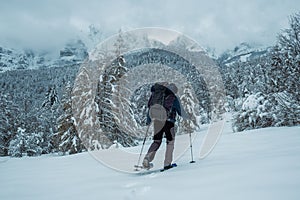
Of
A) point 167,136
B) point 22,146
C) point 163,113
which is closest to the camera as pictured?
point 163,113

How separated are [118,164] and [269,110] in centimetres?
1090

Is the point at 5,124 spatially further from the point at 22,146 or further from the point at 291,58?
the point at 291,58

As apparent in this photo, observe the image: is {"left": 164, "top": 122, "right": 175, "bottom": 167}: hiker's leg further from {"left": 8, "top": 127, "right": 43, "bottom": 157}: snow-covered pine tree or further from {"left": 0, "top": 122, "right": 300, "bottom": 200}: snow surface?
{"left": 8, "top": 127, "right": 43, "bottom": 157}: snow-covered pine tree

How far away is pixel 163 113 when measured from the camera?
5.40 meters

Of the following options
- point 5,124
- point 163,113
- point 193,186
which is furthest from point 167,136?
point 5,124

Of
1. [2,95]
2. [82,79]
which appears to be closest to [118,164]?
[82,79]

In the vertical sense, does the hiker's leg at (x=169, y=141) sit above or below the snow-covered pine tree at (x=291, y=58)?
below

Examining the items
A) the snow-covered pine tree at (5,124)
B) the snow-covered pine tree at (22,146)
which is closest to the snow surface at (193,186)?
the snow-covered pine tree at (22,146)

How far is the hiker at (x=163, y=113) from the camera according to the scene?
17.8ft

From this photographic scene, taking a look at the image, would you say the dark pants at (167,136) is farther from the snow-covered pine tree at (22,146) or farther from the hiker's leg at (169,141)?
the snow-covered pine tree at (22,146)

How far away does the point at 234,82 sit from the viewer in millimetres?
64500

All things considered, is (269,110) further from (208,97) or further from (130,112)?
(208,97)

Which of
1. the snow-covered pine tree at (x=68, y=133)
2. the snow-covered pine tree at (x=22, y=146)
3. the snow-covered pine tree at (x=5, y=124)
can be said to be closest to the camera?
the snow-covered pine tree at (x=68, y=133)

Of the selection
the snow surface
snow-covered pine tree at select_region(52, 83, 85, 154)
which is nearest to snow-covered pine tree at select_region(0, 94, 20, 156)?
snow-covered pine tree at select_region(52, 83, 85, 154)
